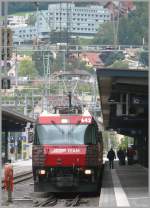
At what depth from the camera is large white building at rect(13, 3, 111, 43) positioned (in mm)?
38250

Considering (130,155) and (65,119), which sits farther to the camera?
(130,155)

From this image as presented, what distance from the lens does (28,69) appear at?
201 feet

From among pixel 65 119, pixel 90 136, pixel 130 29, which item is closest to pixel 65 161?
pixel 90 136

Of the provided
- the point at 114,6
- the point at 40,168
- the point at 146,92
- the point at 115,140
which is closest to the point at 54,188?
the point at 40,168

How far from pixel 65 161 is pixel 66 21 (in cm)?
1842

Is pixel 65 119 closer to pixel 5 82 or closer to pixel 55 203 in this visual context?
pixel 55 203

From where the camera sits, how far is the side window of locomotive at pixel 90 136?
22719 millimetres

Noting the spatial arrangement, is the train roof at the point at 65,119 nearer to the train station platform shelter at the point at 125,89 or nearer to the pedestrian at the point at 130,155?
the train station platform shelter at the point at 125,89

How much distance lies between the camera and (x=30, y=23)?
47156 mm

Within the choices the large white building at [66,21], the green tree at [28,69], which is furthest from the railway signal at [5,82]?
the green tree at [28,69]

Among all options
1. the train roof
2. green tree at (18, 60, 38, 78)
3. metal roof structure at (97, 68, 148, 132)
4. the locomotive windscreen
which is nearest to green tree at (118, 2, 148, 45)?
metal roof structure at (97, 68, 148, 132)

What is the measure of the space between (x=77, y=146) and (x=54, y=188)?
1.51 metres

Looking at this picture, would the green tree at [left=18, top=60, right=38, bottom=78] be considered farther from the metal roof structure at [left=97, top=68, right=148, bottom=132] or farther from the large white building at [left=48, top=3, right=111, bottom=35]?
the metal roof structure at [left=97, top=68, right=148, bottom=132]

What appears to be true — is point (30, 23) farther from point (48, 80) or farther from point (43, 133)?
point (43, 133)
